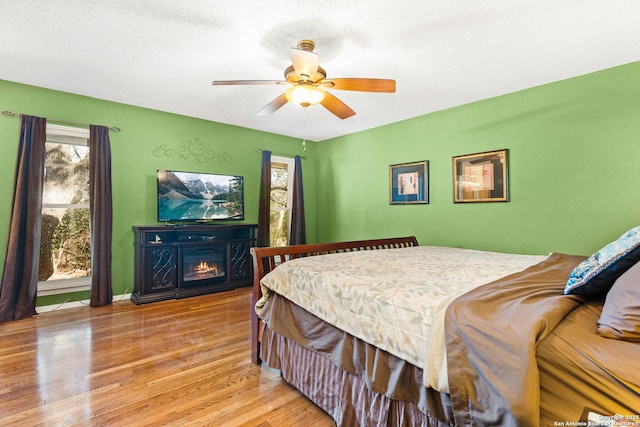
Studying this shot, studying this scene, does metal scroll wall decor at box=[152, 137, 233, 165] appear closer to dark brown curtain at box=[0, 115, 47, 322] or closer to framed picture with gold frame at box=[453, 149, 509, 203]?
dark brown curtain at box=[0, 115, 47, 322]

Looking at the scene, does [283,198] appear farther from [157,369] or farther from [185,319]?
[157,369]

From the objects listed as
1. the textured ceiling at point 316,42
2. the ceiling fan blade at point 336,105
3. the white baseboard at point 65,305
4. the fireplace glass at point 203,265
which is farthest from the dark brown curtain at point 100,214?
the ceiling fan blade at point 336,105

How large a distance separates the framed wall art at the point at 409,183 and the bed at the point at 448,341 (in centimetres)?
213

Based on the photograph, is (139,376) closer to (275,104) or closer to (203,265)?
(203,265)

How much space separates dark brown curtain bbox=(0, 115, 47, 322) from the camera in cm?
325

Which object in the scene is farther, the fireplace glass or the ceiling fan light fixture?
the fireplace glass

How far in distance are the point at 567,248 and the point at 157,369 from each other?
3887mm

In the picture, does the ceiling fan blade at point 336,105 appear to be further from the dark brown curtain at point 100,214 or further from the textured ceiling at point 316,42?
the dark brown curtain at point 100,214

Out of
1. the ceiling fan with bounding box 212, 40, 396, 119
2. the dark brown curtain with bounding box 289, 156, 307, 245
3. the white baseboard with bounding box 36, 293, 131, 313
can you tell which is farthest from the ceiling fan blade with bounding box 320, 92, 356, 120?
the white baseboard with bounding box 36, 293, 131, 313

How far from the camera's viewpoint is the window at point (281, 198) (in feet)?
18.2

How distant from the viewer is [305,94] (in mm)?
2500

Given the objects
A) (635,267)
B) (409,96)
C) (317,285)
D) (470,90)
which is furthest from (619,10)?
(317,285)

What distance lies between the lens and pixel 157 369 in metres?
2.25

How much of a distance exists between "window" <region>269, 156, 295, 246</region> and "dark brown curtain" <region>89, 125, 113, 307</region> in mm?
2435
